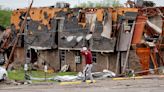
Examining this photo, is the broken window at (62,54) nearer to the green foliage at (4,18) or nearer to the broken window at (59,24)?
the broken window at (59,24)

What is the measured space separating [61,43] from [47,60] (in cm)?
250

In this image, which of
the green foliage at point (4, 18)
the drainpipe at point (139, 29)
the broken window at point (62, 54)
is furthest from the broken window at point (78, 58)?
the green foliage at point (4, 18)

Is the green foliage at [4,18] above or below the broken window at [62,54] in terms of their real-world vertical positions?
above

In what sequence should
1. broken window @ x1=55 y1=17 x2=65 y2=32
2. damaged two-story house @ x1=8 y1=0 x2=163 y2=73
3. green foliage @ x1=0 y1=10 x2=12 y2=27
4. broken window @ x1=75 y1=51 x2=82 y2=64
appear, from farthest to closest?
1. green foliage @ x1=0 y1=10 x2=12 y2=27
2. broken window @ x1=55 y1=17 x2=65 y2=32
3. broken window @ x1=75 y1=51 x2=82 y2=64
4. damaged two-story house @ x1=8 y1=0 x2=163 y2=73

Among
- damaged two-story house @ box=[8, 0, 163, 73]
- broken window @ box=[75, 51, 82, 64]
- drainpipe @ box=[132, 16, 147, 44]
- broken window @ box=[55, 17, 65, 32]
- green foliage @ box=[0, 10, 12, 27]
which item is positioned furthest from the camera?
green foliage @ box=[0, 10, 12, 27]

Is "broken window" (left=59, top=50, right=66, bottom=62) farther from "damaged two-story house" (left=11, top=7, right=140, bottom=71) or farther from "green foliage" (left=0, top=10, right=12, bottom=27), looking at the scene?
"green foliage" (left=0, top=10, right=12, bottom=27)

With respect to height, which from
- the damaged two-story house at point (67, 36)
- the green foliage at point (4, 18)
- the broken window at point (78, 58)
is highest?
the green foliage at point (4, 18)

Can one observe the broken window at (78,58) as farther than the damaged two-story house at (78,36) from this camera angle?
Yes

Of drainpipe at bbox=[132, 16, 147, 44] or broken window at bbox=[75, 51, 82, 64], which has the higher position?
drainpipe at bbox=[132, 16, 147, 44]

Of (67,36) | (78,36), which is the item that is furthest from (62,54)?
(78,36)

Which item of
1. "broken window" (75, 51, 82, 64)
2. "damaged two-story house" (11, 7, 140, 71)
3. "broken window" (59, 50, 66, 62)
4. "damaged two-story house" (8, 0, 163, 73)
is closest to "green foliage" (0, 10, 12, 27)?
"damaged two-story house" (8, 0, 163, 73)

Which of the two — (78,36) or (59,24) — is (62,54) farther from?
(78,36)

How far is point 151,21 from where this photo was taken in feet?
141

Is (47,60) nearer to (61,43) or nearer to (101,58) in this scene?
(61,43)
